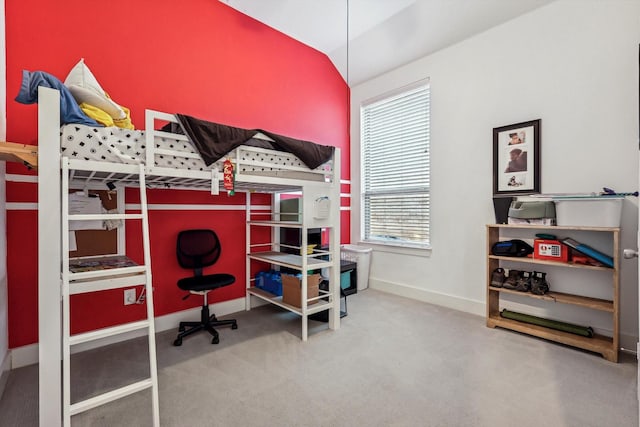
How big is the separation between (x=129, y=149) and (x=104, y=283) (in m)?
0.79

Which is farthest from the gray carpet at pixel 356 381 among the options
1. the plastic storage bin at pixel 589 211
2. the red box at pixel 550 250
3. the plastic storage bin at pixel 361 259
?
the plastic storage bin at pixel 361 259

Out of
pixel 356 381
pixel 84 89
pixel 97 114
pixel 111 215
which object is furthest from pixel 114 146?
pixel 356 381

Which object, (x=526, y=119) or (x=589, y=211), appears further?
(x=526, y=119)

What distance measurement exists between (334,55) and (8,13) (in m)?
3.33

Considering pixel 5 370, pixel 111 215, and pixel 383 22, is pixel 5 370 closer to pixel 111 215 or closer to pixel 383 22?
pixel 111 215

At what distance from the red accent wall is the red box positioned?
9.39ft

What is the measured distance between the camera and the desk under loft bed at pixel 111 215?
4.65 ft

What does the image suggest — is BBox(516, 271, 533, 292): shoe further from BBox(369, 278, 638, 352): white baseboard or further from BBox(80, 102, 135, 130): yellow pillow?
BBox(80, 102, 135, 130): yellow pillow

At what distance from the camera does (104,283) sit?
1.54m

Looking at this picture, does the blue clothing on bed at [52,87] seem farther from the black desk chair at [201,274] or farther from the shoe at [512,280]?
the shoe at [512,280]

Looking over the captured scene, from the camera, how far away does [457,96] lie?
336 cm

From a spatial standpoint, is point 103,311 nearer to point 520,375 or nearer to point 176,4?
point 176,4

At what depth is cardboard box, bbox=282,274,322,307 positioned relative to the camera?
8.82ft

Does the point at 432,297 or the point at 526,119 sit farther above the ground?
the point at 526,119
